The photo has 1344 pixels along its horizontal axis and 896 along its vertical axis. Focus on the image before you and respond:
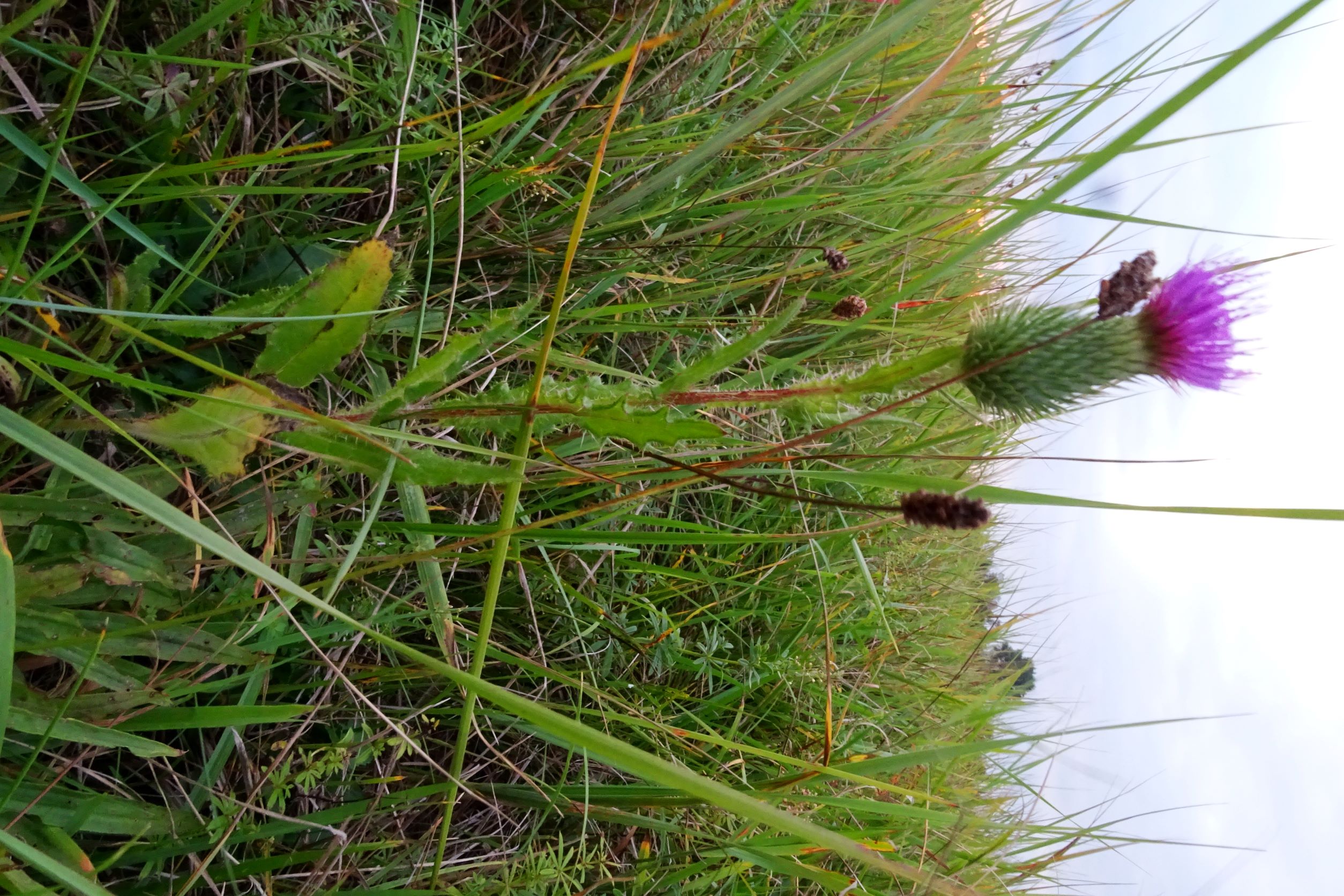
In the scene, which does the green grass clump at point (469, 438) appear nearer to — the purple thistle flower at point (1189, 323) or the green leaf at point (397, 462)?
the green leaf at point (397, 462)

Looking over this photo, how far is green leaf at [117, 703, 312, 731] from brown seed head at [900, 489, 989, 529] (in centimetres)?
78

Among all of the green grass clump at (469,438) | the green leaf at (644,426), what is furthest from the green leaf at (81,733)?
the green leaf at (644,426)

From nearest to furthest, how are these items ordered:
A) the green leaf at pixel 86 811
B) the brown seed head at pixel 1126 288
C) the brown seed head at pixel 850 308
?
1. the brown seed head at pixel 1126 288
2. the green leaf at pixel 86 811
3. the brown seed head at pixel 850 308

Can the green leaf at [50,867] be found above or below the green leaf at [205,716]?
above

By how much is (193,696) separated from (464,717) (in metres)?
0.44

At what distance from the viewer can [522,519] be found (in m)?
1.26

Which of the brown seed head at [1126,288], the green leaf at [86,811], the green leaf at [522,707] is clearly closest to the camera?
the green leaf at [522,707]

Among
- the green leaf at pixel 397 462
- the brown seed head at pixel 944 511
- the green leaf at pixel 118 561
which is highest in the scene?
the brown seed head at pixel 944 511

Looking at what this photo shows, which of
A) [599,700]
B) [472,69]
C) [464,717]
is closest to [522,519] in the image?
[599,700]

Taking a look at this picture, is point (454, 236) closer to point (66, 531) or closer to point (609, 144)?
point (609, 144)

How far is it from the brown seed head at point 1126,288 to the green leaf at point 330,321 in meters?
0.78

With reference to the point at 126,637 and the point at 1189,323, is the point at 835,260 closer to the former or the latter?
the point at 1189,323

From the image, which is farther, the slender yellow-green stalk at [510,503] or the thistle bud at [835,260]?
the thistle bud at [835,260]

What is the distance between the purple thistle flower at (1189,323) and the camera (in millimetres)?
827
